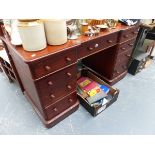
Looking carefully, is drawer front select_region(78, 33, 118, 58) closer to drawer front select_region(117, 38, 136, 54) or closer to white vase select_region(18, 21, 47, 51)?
drawer front select_region(117, 38, 136, 54)

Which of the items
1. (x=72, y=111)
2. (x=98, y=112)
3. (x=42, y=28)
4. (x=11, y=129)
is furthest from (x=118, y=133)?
(x=42, y=28)

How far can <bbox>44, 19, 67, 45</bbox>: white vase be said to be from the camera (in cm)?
93

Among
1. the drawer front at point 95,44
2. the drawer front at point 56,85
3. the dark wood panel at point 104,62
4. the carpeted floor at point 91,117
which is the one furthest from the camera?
the dark wood panel at point 104,62

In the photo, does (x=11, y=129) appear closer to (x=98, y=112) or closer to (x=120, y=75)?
(x=98, y=112)

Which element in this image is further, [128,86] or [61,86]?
[128,86]

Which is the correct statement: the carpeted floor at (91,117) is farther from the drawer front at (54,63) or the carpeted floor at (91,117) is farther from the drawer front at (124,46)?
the drawer front at (54,63)

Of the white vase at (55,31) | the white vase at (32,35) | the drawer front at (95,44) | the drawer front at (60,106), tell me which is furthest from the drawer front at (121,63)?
the white vase at (32,35)

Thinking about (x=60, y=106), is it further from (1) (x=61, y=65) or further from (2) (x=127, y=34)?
(2) (x=127, y=34)

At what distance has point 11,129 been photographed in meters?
1.34

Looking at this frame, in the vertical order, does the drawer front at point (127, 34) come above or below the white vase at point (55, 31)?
below

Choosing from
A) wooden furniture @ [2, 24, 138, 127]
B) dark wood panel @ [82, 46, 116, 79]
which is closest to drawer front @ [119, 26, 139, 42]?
wooden furniture @ [2, 24, 138, 127]

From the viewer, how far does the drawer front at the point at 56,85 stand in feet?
3.45

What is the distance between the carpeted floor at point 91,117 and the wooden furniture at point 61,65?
12cm

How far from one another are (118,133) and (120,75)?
0.83m
